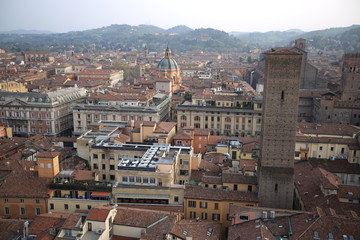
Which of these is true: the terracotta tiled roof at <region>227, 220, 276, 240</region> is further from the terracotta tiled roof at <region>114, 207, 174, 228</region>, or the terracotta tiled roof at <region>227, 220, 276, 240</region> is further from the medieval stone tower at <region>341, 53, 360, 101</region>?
the medieval stone tower at <region>341, 53, 360, 101</region>

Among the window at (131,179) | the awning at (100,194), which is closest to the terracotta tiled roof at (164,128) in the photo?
the window at (131,179)

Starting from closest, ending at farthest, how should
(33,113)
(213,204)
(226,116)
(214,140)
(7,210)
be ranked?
(213,204)
(7,210)
(214,140)
(226,116)
(33,113)

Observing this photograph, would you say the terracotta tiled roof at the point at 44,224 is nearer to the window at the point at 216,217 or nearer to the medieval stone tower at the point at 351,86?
the window at the point at 216,217

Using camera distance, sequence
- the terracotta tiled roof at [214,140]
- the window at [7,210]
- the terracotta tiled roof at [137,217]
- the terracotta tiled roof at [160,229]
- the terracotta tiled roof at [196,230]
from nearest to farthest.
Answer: the terracotta tiled roof at [160,229], the terracotta tiled roof at [196,230], the terracotta tiled roof at [137,217], the window at [7,210], the terracotta tiled roof at [214,140]

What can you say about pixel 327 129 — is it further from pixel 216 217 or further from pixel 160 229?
pixel 160 229

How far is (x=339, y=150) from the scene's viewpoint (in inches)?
2144

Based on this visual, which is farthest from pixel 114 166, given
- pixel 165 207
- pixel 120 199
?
pixel 165 207

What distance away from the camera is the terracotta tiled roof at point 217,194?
126 feet

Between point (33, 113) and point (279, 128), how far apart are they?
2142 inches

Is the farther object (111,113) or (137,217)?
(111,113)

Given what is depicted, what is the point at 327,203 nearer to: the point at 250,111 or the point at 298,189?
the point at 298,189

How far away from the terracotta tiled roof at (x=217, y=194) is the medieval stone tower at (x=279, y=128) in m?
1.90

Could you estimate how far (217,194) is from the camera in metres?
39.0

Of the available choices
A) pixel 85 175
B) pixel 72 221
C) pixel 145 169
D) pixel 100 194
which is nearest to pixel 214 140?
pixel 145 169
